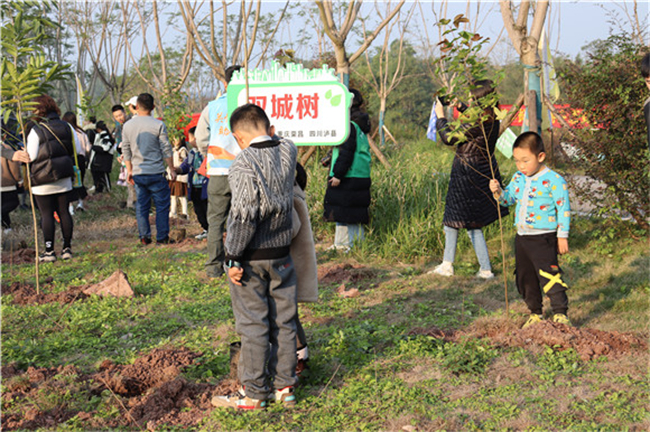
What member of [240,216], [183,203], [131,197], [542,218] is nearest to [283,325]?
[240,216]

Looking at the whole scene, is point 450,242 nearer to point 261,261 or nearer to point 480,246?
point 480,246

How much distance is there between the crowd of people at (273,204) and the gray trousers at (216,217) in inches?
0.5

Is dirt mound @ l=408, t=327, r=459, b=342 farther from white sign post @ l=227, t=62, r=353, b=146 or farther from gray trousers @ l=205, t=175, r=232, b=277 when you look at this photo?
white sign post @ l=227, t=62, r=353, b=146

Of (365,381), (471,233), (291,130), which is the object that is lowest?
(365,381)

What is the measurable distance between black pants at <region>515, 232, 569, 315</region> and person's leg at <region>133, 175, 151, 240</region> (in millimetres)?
4758

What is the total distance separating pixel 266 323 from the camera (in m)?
3.21

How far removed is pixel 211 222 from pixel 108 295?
1.18 m

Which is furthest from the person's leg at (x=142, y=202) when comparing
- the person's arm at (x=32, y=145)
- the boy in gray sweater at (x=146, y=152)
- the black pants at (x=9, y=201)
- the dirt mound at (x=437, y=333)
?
the dirt mound at (x=437, y=333)

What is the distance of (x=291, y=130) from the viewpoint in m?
6.33

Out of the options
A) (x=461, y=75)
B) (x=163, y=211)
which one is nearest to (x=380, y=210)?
(x=163, y=211)

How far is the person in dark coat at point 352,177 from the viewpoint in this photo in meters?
6.49

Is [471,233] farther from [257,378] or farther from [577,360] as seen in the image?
[257,378]

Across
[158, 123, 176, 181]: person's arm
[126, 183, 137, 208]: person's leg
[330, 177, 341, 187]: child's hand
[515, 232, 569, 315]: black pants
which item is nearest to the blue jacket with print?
[515, 232, 569, 315]: black pants

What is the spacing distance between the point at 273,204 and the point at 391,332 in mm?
1683
